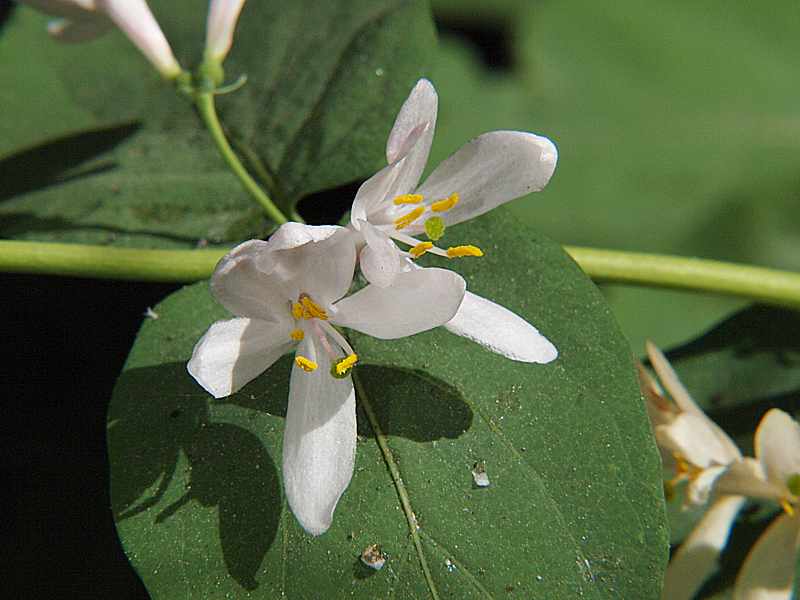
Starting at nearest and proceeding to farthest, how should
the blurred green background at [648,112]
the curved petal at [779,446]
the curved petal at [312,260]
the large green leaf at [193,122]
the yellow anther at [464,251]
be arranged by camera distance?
1. the curved petal at [312,260]
2. the yellow anther at [464,251]
3. the curved petal at [779,446]
4. the large green leaf at [193,122]
5. the blurred green background at [648,112]

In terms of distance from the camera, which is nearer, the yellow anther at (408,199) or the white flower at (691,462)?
the yellow anther at (408,199)

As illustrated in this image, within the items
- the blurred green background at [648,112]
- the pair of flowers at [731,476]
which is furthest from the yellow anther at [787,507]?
the blurred green background at [648,112]

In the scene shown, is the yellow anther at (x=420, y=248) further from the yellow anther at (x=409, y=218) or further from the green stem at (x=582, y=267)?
the green stem at (x=582, y=267)

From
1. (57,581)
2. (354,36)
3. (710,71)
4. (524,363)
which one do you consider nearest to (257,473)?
(524,363)

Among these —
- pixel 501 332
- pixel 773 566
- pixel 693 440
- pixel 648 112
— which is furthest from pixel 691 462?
pixel 648 112

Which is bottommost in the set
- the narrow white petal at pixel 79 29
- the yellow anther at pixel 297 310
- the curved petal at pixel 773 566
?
the curved petal at pixel 773 566

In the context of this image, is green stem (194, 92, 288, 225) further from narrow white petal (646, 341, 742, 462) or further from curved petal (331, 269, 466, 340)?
narrow white petal (646, 341, 742, 462)

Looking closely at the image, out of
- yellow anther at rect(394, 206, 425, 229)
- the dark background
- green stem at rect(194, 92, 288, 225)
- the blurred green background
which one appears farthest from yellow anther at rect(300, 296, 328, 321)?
the blurred green background
